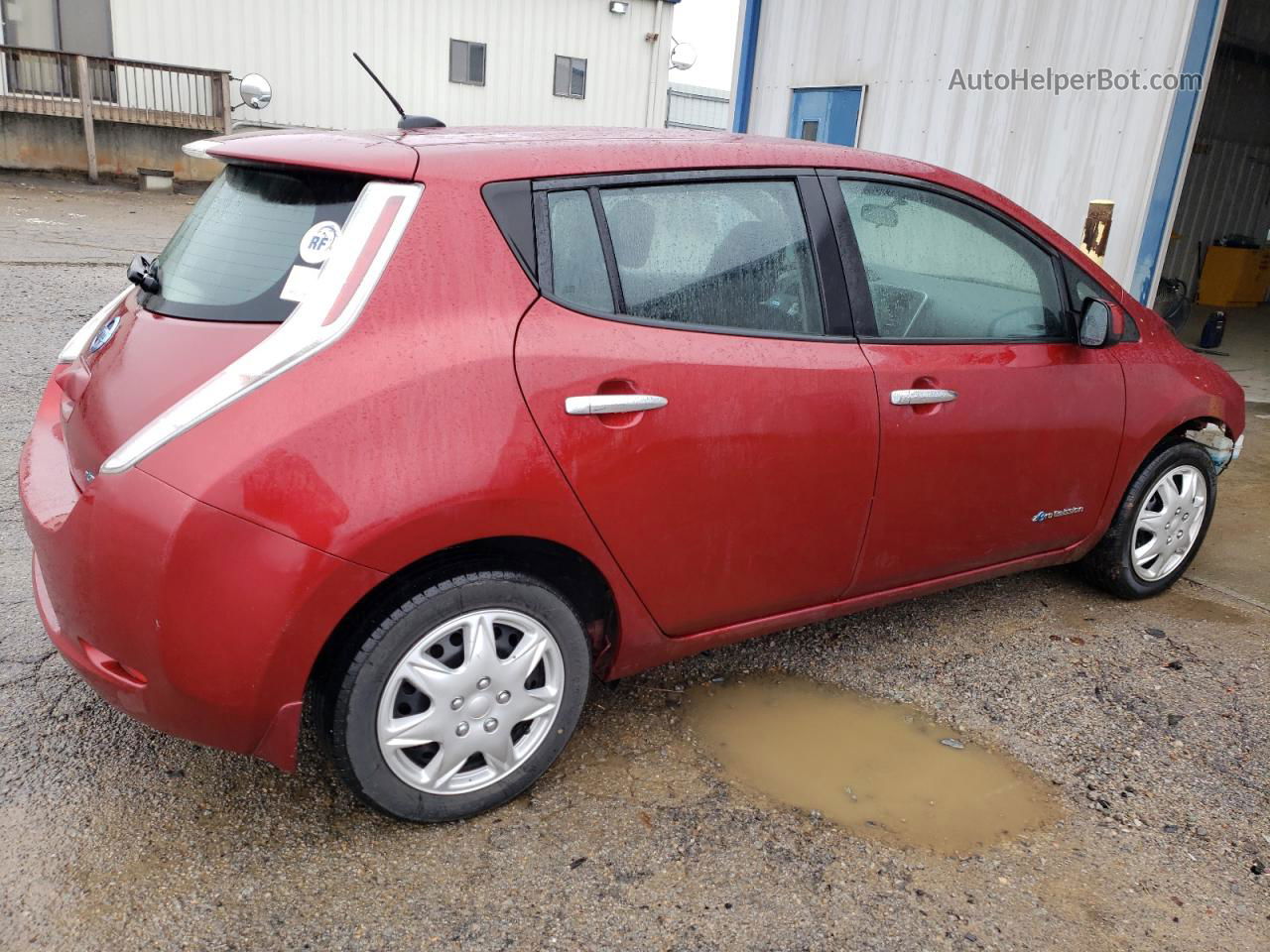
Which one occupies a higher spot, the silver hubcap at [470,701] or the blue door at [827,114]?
the blue door at [827,114]

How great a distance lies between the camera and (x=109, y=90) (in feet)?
54.8

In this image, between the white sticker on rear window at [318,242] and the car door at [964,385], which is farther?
the car door at [964,385]

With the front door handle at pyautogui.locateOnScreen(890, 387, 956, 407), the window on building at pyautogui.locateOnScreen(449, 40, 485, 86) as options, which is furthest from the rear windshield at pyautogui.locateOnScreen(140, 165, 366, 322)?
the window on building at pyautogui.locateOnScreen(449, 40, 485, 86)

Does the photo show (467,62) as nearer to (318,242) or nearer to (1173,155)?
(1173,155)

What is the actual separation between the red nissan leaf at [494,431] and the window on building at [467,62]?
17656 mm

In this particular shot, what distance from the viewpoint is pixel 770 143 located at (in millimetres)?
2869

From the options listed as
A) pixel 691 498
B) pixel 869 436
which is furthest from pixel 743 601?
pixel 869 436

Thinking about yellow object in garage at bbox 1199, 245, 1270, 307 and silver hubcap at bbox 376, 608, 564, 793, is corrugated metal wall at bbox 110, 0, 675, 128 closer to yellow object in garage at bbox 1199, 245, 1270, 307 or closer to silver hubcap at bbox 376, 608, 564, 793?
yellow object in garage at bbox 1199, 245, 1270, 307

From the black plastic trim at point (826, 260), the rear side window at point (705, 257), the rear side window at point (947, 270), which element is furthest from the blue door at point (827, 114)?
the rear side window at point (705, 257)

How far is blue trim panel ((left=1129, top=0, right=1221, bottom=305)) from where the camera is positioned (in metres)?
6.29

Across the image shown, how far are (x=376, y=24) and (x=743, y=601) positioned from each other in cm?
1801

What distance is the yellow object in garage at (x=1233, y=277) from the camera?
13898 mm

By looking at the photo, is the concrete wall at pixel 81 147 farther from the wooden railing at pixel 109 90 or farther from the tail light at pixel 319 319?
the tail light at pixel 319 319

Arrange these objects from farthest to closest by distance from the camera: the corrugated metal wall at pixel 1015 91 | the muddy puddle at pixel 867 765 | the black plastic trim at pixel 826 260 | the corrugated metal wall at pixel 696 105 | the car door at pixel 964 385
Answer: the corrugated metal wall at pixel 696 105, the corrugated metal wall at pixel 1015 91, the car door at pixel 964 385, the black plastic trim at pixel 826 260, the muddy puddle at pixel 867 765
